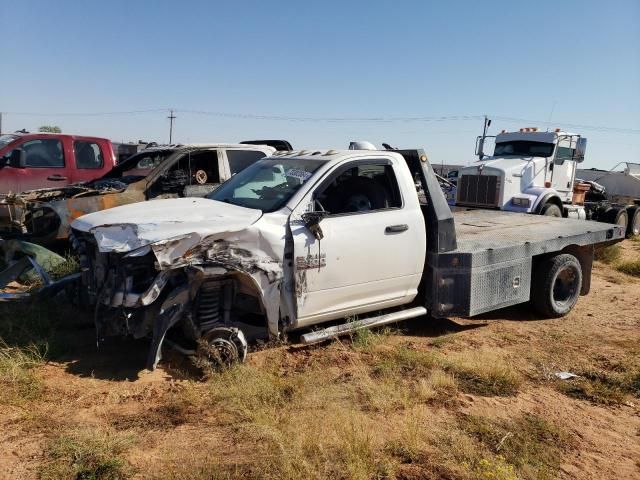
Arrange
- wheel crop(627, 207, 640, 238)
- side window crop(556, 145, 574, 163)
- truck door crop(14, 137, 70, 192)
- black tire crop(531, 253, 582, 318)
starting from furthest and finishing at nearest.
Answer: wheel crop(627, 207, 640, 238) < side window crop(556, 145, 574, 163) < truck door crop(14, 137, 70, 192) < black tire crop(531, 253, 582, 318)

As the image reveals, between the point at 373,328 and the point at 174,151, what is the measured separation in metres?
4.53

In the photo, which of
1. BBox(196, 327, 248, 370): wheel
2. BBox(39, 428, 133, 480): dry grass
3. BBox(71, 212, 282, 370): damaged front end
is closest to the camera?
BBox(39, 428, 133, 480): dry grass

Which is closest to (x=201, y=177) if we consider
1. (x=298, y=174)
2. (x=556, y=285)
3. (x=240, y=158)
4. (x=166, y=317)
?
(x=240, y=158)

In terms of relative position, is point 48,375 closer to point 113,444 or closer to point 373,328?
point 113,444

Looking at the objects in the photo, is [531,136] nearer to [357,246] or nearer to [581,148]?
[581,148]

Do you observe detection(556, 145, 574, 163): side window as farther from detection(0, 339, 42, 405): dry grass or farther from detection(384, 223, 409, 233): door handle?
detection(0, 339, 42, 405): dry grass

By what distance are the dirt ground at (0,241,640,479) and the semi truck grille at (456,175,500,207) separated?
6894 mm

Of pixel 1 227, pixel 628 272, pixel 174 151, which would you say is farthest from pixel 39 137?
pixel 628 272

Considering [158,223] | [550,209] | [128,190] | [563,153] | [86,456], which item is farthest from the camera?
[563,153]

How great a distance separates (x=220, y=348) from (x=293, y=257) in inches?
37.7

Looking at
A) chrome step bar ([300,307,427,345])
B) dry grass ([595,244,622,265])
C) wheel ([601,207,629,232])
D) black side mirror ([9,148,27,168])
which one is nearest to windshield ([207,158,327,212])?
chrome step bar ([300,307,427,345])

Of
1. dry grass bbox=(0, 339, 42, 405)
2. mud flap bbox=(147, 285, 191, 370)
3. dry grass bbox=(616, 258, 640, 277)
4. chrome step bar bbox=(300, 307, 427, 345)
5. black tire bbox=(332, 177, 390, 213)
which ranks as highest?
black tire bbox=(332, 177, 390, 213)

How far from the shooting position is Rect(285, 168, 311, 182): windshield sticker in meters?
5.07

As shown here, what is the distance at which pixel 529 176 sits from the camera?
12.5 m
